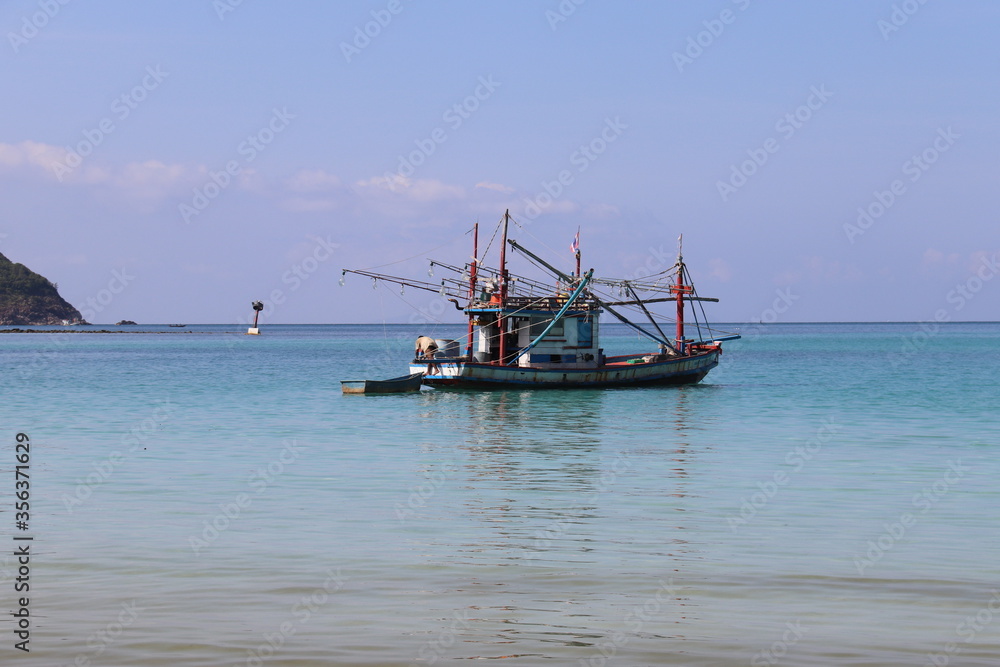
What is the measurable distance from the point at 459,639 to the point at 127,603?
3.79 meters

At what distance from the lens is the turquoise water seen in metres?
9.48

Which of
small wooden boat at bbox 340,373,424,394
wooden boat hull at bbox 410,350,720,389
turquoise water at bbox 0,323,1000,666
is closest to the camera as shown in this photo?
turquoise water at bbox 0,323,1000,666

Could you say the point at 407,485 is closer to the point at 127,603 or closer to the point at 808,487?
the point at 808,487

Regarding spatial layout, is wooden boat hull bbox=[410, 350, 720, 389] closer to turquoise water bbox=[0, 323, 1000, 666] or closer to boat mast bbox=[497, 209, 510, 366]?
boat mast bbox=[497, 209, 510, 366]

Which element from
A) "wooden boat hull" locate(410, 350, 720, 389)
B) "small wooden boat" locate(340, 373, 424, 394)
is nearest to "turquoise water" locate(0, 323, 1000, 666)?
"wooden boat hull" locate(410, 350, 720, 389)

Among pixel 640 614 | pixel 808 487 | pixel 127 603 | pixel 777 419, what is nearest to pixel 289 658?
pixel 127 603

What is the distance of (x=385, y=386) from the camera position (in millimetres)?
47875

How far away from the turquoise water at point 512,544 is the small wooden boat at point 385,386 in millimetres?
14736

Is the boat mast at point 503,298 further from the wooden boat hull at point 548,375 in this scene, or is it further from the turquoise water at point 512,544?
the turquoise water at point 512,544

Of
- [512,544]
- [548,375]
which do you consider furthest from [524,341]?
[512,544]

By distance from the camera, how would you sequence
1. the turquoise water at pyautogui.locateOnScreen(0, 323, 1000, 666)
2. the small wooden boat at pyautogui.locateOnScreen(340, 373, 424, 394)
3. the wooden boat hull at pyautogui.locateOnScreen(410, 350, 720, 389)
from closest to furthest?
the turquoise water at pyautogui.locateOnScreen(0, 323, 1000, 666) < the wooden boat hull at pyautogui.locateOnScreen(410, 350, 720, 389) < the small wooden boat at pyautogui.locateOnScreen(340, 373, 424, 394)

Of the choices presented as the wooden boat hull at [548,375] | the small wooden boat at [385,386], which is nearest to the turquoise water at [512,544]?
the wooden boat hull at [548,375]

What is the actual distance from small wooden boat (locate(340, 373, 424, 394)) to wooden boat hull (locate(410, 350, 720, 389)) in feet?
2.21

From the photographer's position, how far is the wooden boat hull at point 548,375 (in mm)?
46750
